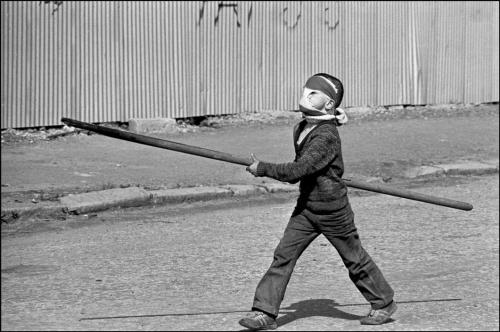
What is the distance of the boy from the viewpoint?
5.16 meters

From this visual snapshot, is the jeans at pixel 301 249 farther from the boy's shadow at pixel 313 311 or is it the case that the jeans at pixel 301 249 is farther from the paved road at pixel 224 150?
the paved road at pixel 224 150

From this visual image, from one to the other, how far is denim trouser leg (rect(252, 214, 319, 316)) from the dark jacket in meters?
0.11

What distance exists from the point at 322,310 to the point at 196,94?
25.5 feet

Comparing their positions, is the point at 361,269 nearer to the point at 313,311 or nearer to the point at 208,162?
the point at 313,311

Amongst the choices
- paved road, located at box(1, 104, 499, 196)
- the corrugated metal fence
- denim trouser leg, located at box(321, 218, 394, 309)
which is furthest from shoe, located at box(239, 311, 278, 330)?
the corrugated metal fence

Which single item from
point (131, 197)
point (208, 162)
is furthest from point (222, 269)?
point (208, 162)

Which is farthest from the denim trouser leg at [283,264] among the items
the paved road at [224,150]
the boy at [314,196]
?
the paved road at [224,150]

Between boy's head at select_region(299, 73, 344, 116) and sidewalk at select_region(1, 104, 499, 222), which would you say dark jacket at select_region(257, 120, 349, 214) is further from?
sidewalk at select_region(1, 104, 499, 222)

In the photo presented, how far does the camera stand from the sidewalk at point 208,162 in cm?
886

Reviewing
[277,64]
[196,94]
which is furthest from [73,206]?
[277,64]

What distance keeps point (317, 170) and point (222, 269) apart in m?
1.72

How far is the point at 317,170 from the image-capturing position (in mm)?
5148

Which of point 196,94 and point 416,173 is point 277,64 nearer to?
point 196,94

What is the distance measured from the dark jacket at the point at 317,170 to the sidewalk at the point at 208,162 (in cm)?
354
